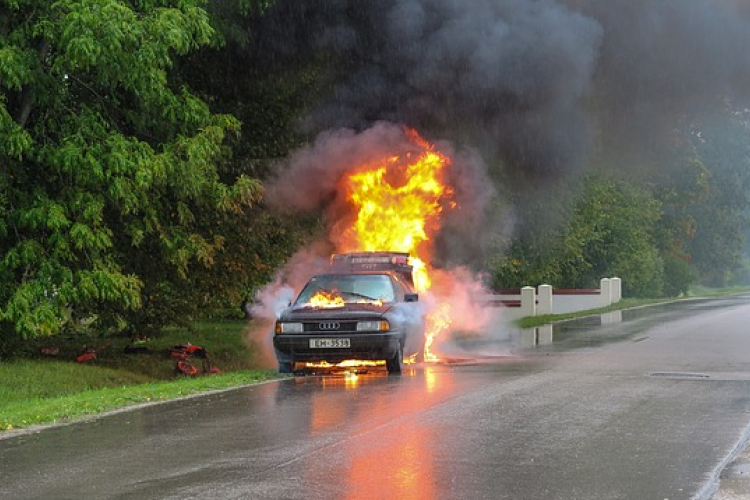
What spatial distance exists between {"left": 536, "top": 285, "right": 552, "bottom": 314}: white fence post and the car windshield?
23407 millimetres

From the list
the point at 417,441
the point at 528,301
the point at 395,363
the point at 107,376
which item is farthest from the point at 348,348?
the point at 528,301

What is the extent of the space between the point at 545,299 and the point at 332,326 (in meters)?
25.4

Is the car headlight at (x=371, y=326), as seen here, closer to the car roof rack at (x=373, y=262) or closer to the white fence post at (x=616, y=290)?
the car roof rack at (x=373, y=262)

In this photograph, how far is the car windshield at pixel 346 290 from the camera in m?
16.8

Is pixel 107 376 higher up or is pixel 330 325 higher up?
pixel 330 325

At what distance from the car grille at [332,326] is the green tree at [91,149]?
324cm

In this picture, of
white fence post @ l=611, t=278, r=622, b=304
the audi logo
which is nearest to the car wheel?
the audi logo

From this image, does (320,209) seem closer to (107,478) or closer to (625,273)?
(107,478)

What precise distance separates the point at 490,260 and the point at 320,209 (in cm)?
991

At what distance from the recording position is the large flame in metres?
23.2

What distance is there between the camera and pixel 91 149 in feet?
53.3

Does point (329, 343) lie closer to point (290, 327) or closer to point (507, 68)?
point (290, 327)

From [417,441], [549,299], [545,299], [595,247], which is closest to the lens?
[417,441]

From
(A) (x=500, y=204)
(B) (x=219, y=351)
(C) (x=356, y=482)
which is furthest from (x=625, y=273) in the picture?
(C) (x=356, y=482)
